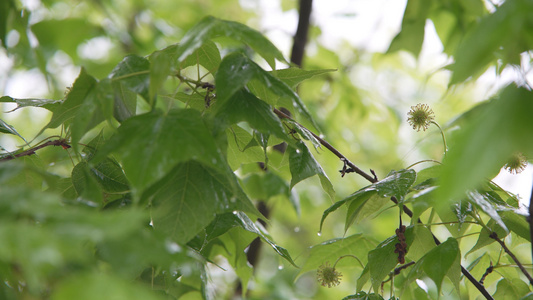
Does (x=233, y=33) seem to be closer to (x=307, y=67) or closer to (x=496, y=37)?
(x=496, y=37)

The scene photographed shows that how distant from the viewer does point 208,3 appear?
196 centimetres

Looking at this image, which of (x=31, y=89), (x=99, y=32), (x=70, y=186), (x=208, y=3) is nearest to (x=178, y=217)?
(x=70, y=186)

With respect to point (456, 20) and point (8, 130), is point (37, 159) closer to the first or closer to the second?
point (8, 130)

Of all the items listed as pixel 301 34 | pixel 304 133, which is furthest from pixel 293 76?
pixel 301 34

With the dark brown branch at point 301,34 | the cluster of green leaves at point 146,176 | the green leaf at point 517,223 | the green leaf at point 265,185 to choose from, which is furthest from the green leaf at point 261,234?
the dark brown branch at point 301,34

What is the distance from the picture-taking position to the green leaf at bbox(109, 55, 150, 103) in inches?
14.1

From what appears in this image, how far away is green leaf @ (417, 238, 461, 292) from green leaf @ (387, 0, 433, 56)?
2.02 ft

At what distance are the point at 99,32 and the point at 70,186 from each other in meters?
1.08

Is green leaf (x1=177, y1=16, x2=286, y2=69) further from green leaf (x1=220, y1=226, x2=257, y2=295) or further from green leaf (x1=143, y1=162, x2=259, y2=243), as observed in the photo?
green leaf (x1=220, y1=226, x2=257, y2=295)

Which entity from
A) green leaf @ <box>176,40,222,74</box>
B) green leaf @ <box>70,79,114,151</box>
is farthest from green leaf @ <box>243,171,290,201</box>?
green leaf @ <box>70,79,114,151</box>

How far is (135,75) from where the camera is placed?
1.21 ft

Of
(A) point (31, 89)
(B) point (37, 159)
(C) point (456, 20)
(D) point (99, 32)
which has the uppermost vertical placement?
(A) point (31, 89)

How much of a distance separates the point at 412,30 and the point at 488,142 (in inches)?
29.9

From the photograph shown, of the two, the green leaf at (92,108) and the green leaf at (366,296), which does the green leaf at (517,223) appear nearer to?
the green leaf at (366,296)
